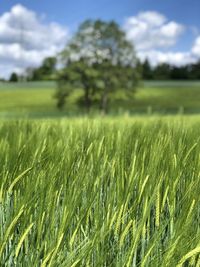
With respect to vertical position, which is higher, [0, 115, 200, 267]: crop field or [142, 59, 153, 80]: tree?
[142, 59, 153, 80]: tree

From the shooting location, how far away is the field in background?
4619 cm

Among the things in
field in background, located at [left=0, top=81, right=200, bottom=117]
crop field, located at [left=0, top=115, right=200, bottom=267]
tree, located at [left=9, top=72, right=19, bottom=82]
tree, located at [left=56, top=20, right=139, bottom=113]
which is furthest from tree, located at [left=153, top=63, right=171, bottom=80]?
crop field, located at [left=0, top=115, right=200, bottom=267]

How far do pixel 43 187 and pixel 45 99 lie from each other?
51014 mm

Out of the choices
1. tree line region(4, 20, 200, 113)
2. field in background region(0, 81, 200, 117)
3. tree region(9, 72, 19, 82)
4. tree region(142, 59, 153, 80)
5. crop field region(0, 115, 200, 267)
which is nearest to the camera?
crop field region(0, 115, 200, 267)

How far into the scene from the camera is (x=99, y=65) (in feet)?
124

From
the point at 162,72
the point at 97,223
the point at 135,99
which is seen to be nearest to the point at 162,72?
the point at 162,72

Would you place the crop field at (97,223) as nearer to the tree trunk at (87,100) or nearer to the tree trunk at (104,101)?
the tree trunk at (104,101)

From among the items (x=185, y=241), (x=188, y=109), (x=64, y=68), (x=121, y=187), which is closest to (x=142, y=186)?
(x=121, y=187)

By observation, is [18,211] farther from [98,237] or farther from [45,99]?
[45,99]

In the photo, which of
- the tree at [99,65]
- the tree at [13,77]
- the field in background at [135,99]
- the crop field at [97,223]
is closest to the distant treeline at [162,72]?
the tree at [13,77]

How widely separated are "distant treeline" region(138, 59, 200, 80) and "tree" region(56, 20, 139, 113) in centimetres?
3335

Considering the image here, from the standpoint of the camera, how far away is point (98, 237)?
37.3 inches

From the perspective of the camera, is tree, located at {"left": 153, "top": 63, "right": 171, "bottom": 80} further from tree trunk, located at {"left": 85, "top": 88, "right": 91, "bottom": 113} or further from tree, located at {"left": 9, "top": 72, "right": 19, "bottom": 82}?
tree trunk, located at {"left": 85, "top": 88, "right": 91, "bottom": 113}

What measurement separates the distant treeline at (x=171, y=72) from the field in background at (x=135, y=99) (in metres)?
13.5
